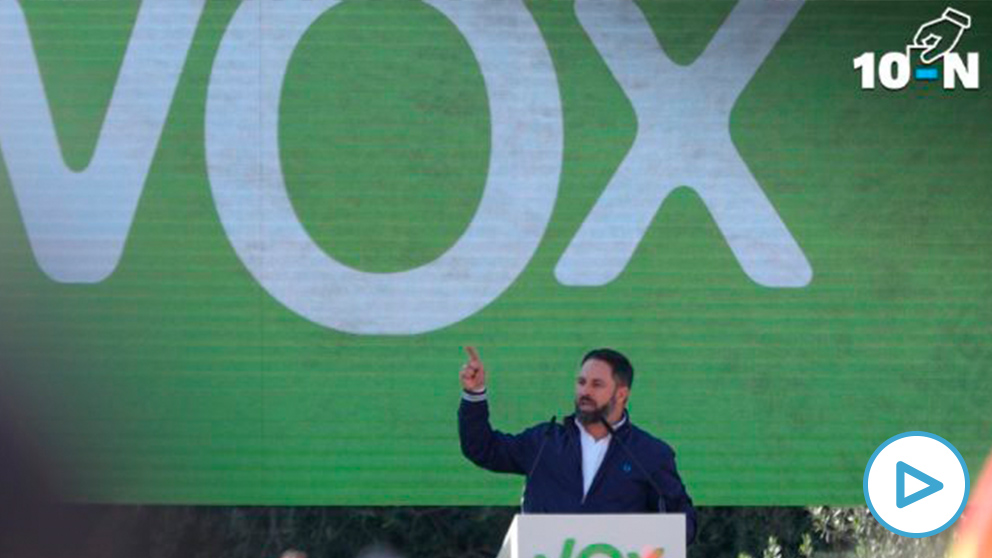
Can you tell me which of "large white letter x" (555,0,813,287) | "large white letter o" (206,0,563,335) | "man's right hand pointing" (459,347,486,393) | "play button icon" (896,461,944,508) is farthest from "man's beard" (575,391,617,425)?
"play button icon" (896,461,944,508)

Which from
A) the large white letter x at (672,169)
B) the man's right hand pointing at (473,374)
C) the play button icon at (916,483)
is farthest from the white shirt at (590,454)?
the play button icon at (916,483)

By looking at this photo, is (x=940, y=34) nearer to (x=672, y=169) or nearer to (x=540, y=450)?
(x=672, y=169)

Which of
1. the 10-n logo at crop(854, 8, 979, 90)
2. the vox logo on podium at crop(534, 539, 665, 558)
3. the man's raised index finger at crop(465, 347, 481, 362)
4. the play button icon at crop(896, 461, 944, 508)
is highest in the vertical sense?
the vox logo on podium at crop(534, 539, 665, 558)

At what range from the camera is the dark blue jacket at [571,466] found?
29.1 ft

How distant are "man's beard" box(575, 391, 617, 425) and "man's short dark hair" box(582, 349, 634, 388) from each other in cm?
7

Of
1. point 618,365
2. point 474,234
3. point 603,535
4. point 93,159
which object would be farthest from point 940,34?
point 603,535

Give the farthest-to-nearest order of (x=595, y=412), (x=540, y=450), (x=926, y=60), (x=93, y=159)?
(x=926, y=60), (x=93, y=159), (x=540, y=450), (x=595, y=412)

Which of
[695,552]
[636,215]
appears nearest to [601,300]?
[636,215]

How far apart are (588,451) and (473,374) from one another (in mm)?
529

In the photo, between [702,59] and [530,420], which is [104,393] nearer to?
[530,420]

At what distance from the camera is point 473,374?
903 cm

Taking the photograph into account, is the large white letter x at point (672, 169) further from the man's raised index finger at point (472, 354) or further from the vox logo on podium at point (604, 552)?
the vox logo on podium at point (604, 552)

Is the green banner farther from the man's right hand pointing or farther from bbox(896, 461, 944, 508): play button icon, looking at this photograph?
the man's right hand pointing

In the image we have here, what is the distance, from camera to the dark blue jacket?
886cm
